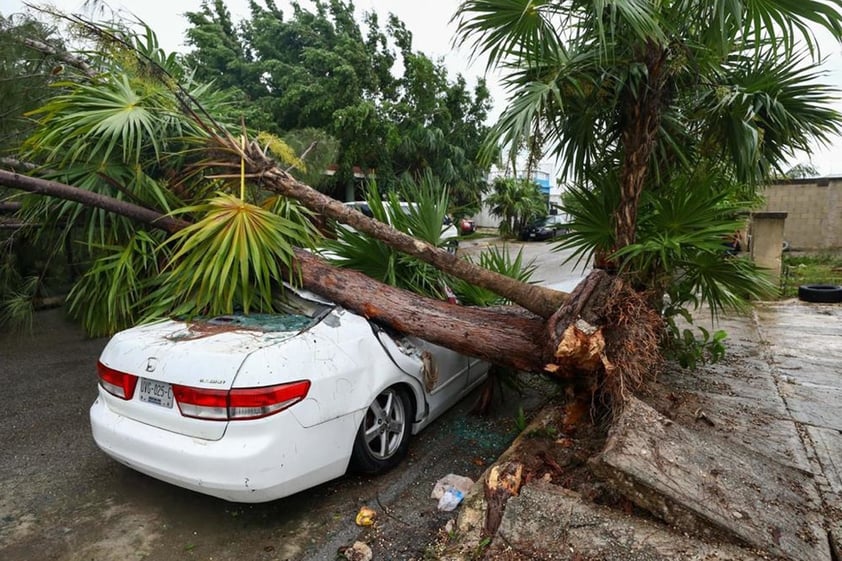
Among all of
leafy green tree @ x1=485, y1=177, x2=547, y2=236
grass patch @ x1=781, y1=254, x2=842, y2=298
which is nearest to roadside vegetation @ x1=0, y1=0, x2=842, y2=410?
grass patch @ x1=781, y1=254, x2=842, y2=298

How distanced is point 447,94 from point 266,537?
1924 centimetres

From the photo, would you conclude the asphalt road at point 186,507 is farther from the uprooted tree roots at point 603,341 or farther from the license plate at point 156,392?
the uprooted tree roots at point 603,341

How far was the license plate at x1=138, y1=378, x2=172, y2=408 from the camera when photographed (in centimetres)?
259

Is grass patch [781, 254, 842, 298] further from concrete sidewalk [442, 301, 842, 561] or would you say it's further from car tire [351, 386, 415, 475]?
car tire [351, 386, 415, 475]

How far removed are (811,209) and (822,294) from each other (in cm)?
834

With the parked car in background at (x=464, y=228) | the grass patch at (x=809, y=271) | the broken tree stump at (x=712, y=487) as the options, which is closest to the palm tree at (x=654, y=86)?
the parked car in background at (x=464, y=228)

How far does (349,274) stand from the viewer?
12.0 feet

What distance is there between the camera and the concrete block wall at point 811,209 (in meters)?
13.9

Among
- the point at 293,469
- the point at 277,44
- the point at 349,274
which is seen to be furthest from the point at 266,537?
the point at 277,44

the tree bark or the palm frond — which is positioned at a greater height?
the tree bark

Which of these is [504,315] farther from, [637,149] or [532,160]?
[637,149]

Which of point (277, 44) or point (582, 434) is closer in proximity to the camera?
point (582, 434)

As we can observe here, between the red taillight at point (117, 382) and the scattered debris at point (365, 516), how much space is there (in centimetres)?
144

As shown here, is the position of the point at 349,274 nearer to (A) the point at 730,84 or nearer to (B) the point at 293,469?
(B) the point at 293,469
